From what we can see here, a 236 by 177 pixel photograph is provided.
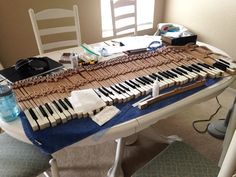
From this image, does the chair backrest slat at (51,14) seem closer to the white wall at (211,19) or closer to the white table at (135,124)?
the white table at (135,124)

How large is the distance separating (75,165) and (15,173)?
2.25 ft

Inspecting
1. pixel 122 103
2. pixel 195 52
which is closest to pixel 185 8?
pixel 195 52

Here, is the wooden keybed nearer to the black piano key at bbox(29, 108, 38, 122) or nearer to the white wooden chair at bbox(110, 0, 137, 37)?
the black piano key at bbox(29, 108, 38, 122)

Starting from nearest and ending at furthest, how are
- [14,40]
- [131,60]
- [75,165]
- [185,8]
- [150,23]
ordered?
[131,60] < [75,165] < [14,40] < [185,8] < [150,23]

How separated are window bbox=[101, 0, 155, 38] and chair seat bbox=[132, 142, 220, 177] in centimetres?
189

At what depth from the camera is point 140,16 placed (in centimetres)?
308

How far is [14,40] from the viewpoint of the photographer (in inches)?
91.9

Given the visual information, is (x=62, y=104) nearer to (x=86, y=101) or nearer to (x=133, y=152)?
(x=86, y=101)

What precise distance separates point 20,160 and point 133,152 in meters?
0.95

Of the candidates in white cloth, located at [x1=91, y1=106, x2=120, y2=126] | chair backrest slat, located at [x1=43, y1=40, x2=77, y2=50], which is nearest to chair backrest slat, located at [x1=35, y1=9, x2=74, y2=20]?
chair backrest slat, located at [x1=43, y1=40, x2=77, y2=50]

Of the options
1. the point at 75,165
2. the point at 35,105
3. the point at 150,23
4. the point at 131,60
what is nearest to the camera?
the point at 35,105

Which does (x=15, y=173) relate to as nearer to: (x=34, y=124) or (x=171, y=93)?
(x=34, y=124)

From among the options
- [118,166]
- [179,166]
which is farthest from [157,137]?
[179,166]

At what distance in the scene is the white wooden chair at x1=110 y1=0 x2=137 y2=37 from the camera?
7.01ft
